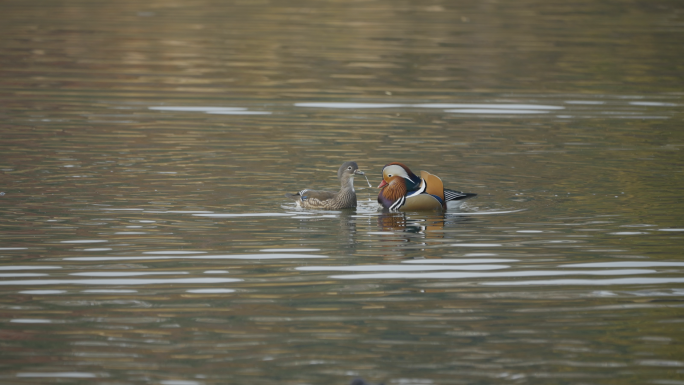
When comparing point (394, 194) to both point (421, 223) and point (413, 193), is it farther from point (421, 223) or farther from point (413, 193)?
point (421, 223)

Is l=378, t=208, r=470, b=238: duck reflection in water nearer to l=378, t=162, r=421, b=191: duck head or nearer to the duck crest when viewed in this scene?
the duck crest

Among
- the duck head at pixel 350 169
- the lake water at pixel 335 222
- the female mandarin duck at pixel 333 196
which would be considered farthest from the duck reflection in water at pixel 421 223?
the duck head at pixel 350 169

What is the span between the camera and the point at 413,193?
13.7 meters

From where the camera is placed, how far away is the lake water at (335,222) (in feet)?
26.6

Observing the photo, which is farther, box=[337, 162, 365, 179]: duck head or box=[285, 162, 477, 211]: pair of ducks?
box=[337, 162, 365, 179]: duck head

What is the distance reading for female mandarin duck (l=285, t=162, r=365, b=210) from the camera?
13539mm

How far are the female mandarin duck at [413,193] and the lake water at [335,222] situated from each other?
0.73 ft

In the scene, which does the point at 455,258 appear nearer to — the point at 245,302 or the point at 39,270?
the point at 245,302

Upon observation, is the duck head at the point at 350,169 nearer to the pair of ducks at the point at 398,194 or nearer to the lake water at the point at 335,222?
the pair of ducks at the point at 398,194

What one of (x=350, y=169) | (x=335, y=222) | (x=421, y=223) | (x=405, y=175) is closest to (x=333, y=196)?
(x=350, y=169)

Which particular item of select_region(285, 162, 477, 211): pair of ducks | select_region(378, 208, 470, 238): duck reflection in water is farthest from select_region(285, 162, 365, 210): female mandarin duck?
select_region(378, 208, 470, 238): duck reflection in water

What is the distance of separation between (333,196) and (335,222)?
757 mm

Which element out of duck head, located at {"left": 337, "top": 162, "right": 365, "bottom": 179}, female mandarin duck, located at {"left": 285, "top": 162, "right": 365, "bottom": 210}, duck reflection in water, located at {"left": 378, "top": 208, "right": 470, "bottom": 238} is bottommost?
duck reflection in water, located at {"left": 378, "top": 208, "right": 470, "bottom": 238}

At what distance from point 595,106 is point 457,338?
49.7ft
